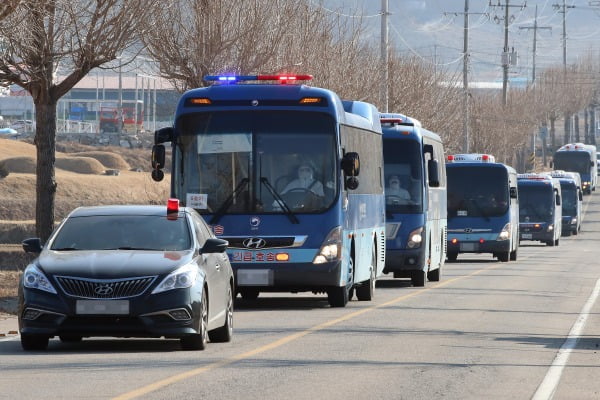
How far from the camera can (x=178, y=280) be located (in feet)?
49.5

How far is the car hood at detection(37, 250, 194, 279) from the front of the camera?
49.0ft

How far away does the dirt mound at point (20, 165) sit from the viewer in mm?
73562

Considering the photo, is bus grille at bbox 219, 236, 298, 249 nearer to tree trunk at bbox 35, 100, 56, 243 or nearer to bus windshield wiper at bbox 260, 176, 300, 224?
bus windshield wiper at bbox 260, 176, 300, 224

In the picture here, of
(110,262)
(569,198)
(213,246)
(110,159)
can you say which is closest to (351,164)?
(213,246)

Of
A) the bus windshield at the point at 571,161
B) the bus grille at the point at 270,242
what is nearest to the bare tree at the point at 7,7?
the bus grille at the point at 270,242

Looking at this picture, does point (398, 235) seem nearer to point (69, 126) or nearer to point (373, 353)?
point (373, 353)

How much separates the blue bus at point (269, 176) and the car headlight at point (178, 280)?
20.7ft

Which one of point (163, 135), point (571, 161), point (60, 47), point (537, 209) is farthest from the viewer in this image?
point (571, 161)

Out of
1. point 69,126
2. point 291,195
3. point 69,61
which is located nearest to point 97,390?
point 291,195

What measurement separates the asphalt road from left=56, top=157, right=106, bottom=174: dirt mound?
178ft

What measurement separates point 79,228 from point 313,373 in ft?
11.8

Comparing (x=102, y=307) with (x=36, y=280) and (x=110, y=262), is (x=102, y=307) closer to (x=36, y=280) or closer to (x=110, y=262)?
(x=110, y=262)

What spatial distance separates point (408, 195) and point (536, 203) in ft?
113

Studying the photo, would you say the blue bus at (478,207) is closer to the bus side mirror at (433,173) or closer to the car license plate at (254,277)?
the bus side mirror at (433,173)
